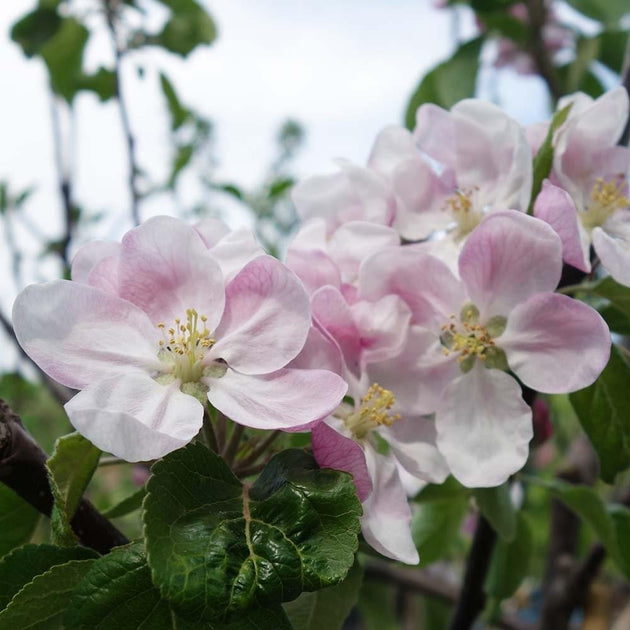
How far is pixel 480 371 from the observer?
0.67m

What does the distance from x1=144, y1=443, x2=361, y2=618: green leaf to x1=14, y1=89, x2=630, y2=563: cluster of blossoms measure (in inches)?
1.1

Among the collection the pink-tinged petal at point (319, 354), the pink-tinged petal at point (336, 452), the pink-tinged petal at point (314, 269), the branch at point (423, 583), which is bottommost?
the branch at point (423, 583)

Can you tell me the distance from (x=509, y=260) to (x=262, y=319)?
0.70 ft

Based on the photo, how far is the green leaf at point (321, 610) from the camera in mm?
654

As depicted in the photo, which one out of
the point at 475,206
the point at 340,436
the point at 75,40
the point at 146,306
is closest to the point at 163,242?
the point at 146,306

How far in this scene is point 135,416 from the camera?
1.65ft

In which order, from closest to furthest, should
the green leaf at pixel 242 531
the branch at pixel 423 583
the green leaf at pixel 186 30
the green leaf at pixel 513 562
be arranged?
the green leaf at pixel 242 531 < the green leaf at pixel 513 562 < the branch at pixel 423 583 < the green leaf at pixel 186 30

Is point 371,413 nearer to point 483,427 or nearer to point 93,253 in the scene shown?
point 483,427

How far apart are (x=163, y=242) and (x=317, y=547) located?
257 millimetres

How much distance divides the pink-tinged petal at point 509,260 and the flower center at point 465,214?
0.41 ft

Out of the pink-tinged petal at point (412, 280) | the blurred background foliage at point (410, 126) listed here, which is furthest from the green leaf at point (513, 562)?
the pink-tinged petal at point (412, 280)

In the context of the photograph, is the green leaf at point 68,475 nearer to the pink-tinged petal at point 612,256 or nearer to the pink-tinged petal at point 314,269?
the pink-tinged petal at point 314,269

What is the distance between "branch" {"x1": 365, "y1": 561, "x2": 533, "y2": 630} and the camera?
1.38 m

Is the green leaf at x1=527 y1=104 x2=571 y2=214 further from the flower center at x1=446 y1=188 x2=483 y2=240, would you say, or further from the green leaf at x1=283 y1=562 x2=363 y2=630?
the green leaf at x1=283 y1=562 x2=363 y2=630
